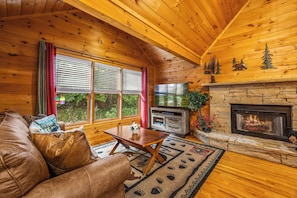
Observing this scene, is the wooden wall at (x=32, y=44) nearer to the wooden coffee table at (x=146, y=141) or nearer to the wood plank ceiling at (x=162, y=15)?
the wood plank ceiling at (x=162, y=15)

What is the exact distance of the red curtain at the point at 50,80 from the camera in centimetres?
257

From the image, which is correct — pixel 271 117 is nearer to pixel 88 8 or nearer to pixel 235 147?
pixel 235 147

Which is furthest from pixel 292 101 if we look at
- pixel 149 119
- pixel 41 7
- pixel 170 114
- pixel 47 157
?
pixel 41 7

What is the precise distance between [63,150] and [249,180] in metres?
2.43

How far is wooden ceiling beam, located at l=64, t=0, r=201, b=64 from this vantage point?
1.53 m

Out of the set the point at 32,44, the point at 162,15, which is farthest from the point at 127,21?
the point at 32,44

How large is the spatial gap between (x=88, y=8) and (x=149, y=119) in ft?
12.4

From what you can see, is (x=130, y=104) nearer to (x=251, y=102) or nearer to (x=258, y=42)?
(x=251, y=102)

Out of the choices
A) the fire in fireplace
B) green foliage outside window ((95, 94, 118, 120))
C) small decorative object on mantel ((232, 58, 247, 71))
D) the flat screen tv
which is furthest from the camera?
the flat screen tv

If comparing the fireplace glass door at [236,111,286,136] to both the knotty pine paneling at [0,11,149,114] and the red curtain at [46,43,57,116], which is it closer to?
the knotty pine paneling at [0,11,149,114]

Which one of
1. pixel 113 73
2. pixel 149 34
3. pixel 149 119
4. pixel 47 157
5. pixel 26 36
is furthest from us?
pixel 149 119

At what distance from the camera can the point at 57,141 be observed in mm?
1038

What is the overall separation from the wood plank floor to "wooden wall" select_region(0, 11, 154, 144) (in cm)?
273

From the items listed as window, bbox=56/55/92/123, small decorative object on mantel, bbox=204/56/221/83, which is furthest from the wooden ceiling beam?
window, bbox=56/55/92/123
